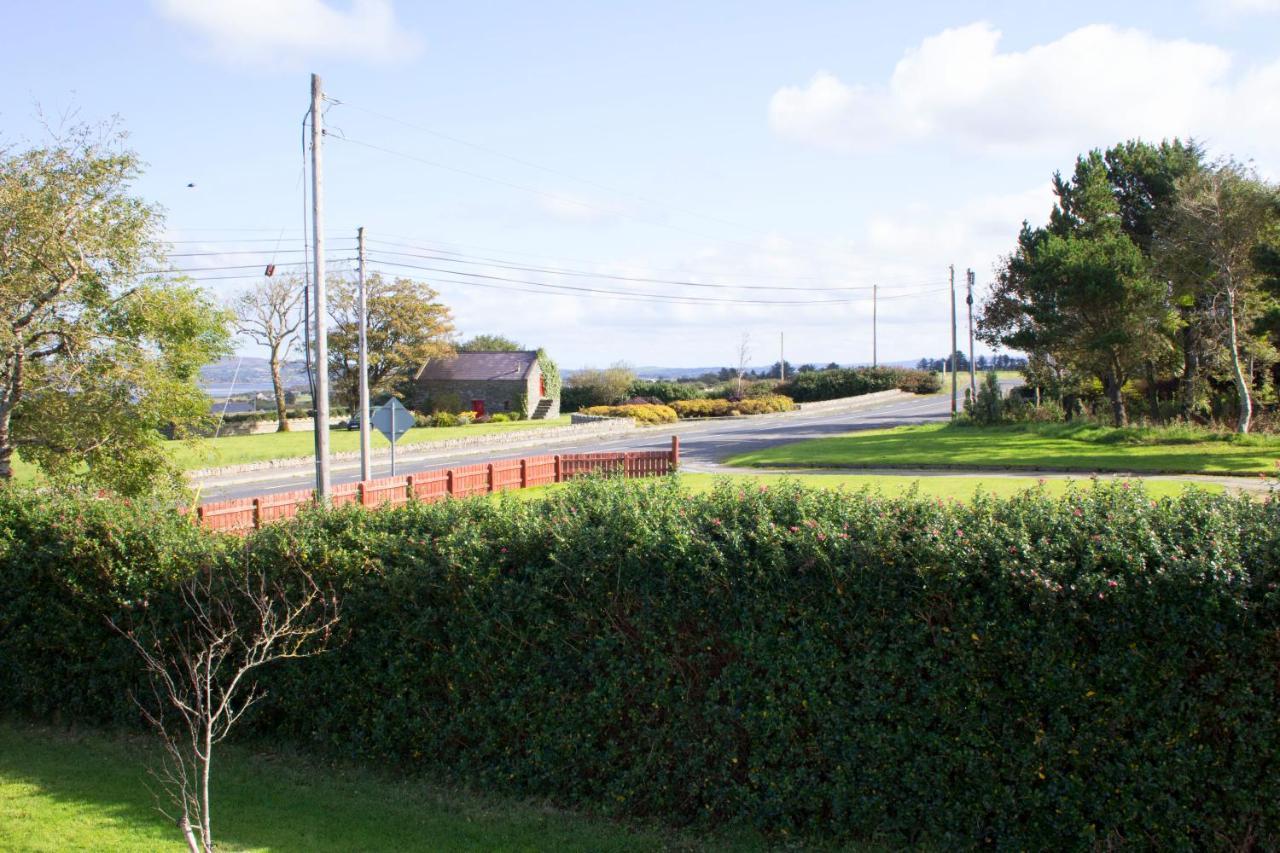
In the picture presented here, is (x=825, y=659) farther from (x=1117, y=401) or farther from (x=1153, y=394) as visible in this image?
(x=1153, y=394)

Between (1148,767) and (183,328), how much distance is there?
15784 millimetres

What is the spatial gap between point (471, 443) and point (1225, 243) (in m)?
30.7

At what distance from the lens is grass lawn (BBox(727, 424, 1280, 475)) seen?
26.8 meters

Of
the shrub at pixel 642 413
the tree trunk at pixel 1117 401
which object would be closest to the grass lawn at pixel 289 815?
the tree trunk at pixel 1117 401

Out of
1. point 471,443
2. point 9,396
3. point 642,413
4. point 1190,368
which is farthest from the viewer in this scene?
point 642,413

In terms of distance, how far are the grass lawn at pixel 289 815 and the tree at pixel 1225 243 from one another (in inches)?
1108

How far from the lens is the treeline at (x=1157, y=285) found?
30578 mm

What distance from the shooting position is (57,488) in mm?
10633

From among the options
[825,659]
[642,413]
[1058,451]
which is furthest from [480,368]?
[825,659]

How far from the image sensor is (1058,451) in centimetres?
3077

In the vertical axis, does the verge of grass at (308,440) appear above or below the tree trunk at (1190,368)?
below

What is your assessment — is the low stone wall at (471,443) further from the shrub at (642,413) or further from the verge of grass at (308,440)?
the shrub at (642,413)

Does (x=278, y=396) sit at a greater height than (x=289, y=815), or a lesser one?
greater

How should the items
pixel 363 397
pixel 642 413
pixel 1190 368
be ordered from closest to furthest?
1. pixel 363 397
2. pixel 1190 368
3. pixel 642 413
